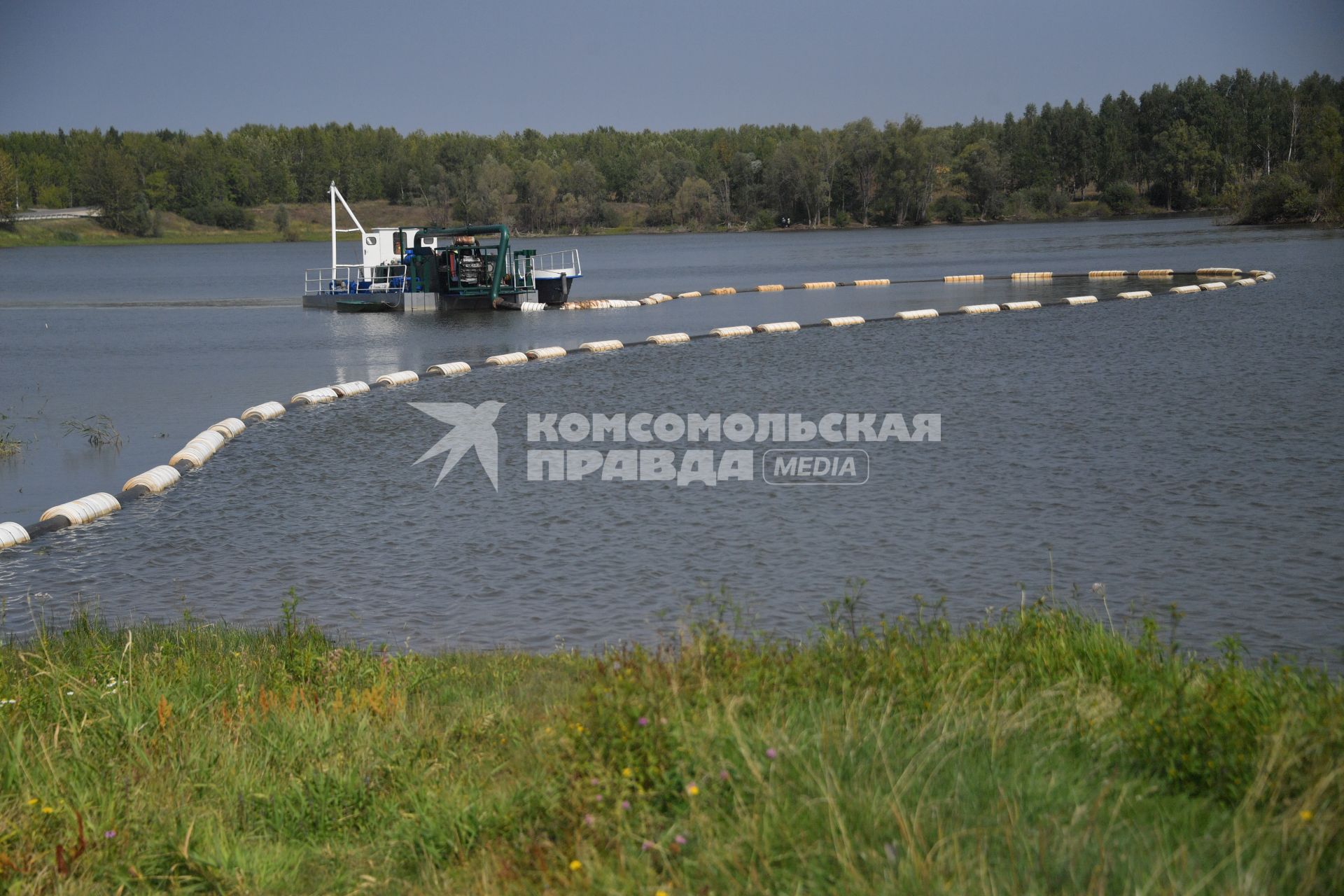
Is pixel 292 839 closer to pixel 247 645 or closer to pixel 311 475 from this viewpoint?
pixel 247 645

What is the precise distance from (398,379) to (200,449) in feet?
27.5

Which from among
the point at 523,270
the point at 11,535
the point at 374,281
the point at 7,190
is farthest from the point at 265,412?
the point at 7,190

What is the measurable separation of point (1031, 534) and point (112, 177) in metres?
183

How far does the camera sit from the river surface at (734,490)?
10.5m

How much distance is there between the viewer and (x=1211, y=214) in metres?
141

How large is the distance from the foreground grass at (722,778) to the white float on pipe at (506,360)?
2214 centimetres

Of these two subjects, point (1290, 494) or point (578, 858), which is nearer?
point (578, 858)

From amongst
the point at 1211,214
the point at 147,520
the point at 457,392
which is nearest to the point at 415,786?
the point at 147,520

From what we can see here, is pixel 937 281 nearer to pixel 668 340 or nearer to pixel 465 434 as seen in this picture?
pixel 668 340

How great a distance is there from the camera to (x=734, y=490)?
1478 cm

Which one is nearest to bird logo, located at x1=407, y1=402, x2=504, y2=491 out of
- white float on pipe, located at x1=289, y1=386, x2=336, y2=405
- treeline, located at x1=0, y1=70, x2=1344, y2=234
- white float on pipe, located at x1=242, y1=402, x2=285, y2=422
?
white float on pipe, located at x1=289, y1=386, x2=336, y2=405

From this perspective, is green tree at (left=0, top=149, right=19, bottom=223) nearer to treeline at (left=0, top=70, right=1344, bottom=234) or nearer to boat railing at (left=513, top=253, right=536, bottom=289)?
treeline at (left=0, top=70, right=1344, bottom=234)

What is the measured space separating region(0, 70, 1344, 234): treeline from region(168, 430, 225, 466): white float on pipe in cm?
12976

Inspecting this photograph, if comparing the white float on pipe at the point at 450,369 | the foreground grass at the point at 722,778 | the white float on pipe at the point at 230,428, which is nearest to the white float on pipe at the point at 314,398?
the white float on pipe at the point at 230,428
